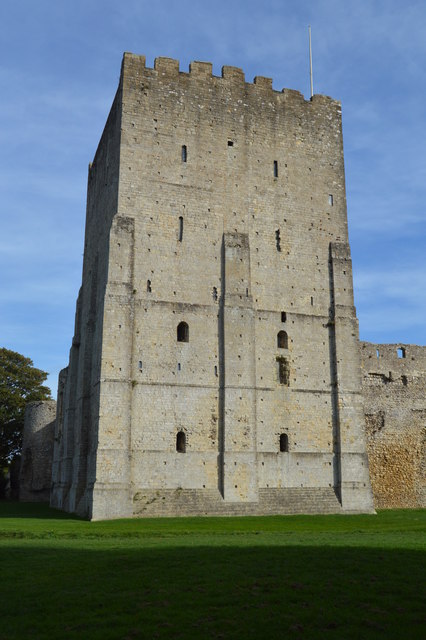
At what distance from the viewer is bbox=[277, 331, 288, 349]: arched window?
24422mm

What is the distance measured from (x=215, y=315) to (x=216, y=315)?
0.13 feet

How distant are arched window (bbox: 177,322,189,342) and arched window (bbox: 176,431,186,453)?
128 inches

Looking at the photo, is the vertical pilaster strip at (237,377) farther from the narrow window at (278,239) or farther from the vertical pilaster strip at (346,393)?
the vertical pilaster strip at (346,393)

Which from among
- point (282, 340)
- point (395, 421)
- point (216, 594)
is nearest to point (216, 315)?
point (282, 340)

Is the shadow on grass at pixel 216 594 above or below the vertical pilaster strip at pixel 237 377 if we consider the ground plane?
below

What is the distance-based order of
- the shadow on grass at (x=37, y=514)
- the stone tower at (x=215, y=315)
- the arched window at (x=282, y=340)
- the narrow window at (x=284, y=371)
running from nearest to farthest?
the shadow on grass at (x=37, y=514)
the stone tower at (x=215, y=315)
the narrow window at (x=284, y=371)
the arched window at (x=282, y=340)

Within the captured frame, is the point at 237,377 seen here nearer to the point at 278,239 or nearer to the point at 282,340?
the point at 282,340

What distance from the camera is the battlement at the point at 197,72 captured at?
24703mm

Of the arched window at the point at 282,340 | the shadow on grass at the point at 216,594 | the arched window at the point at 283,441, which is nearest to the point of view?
the shadow on grass at the point at 216,594

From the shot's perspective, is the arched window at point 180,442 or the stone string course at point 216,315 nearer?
the stone string course at point 216,315

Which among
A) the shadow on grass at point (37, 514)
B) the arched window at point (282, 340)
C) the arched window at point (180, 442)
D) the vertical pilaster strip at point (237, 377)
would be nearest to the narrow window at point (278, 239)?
the vertical pilaster strip at point (237, 377)

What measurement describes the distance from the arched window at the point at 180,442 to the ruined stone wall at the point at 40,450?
1516cm

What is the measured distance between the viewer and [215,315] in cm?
2358

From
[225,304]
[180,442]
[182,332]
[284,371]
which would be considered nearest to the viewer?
[180,442]
